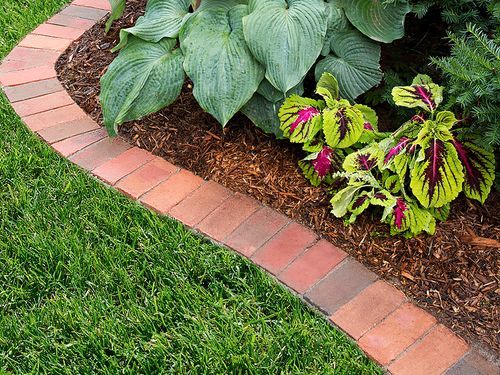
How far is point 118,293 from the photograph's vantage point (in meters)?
1.90

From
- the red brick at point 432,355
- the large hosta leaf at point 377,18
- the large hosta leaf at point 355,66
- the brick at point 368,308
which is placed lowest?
the red brick at point 432,355

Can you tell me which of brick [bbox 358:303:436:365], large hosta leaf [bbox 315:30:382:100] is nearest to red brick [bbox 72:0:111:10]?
large hosta leaf [bbox 315:30:382:100]

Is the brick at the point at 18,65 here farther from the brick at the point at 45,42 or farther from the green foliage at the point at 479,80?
the green foliage at the point at 479,80

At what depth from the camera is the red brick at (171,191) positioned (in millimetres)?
2201

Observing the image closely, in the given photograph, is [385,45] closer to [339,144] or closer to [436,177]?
[339,144]

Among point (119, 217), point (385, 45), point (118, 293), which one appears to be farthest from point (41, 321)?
point (385, 45)

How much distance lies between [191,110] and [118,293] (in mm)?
888

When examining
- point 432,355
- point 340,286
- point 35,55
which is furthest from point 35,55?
point 432,355

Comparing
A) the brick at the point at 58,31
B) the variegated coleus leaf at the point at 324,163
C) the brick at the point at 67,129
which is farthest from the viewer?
the brick at the point at 58,31

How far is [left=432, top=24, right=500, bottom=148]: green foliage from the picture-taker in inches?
71.1

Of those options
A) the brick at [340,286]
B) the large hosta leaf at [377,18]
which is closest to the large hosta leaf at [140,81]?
the large hosta leaf at [377,18]

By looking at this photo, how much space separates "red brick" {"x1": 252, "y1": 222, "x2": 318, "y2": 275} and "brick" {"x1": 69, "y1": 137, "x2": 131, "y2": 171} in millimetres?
735

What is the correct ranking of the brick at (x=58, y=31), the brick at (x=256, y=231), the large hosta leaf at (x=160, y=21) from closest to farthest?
the brick at (x=256, y=231), the large hosta leaf at (x=160, y=21), the brick at (x=58, y=31)

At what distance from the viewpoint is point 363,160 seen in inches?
81.0
